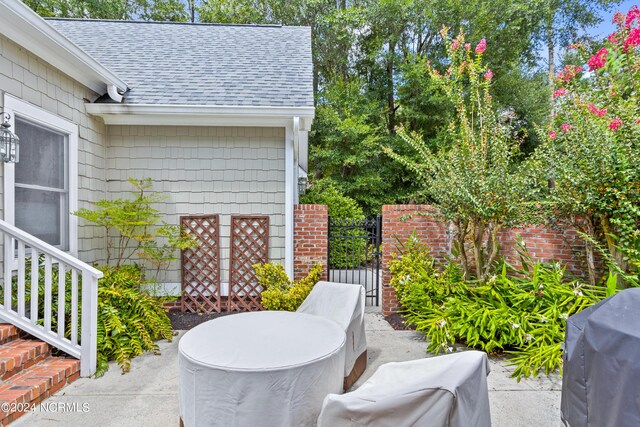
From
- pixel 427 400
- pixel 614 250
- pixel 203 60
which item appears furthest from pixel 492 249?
pixel 203 60

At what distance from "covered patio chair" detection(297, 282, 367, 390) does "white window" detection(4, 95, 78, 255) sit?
3.15 metres

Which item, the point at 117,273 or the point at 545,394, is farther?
the point at 117,273

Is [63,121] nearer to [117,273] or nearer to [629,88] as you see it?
[117,273]

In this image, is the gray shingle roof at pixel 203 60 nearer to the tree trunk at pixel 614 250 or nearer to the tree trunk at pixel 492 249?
the tree trunk at pixel 492 249

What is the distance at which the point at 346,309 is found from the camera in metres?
3.18

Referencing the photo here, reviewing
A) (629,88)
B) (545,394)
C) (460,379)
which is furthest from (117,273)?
(629,88)

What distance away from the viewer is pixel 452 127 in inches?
184

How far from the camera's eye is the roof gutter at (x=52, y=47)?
3170mm

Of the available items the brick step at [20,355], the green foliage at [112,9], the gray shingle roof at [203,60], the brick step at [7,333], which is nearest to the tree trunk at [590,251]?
the gray shingle roof at [203,60]

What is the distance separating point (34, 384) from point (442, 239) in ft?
16.7

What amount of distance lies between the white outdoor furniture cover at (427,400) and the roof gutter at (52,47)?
4.19 metres

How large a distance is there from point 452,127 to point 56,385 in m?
5.11

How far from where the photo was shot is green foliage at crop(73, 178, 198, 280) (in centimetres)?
448

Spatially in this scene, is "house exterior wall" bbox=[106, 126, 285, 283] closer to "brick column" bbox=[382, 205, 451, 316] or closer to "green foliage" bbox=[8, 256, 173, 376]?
"green foliage" bbox=[8, 256, 173, 376]
